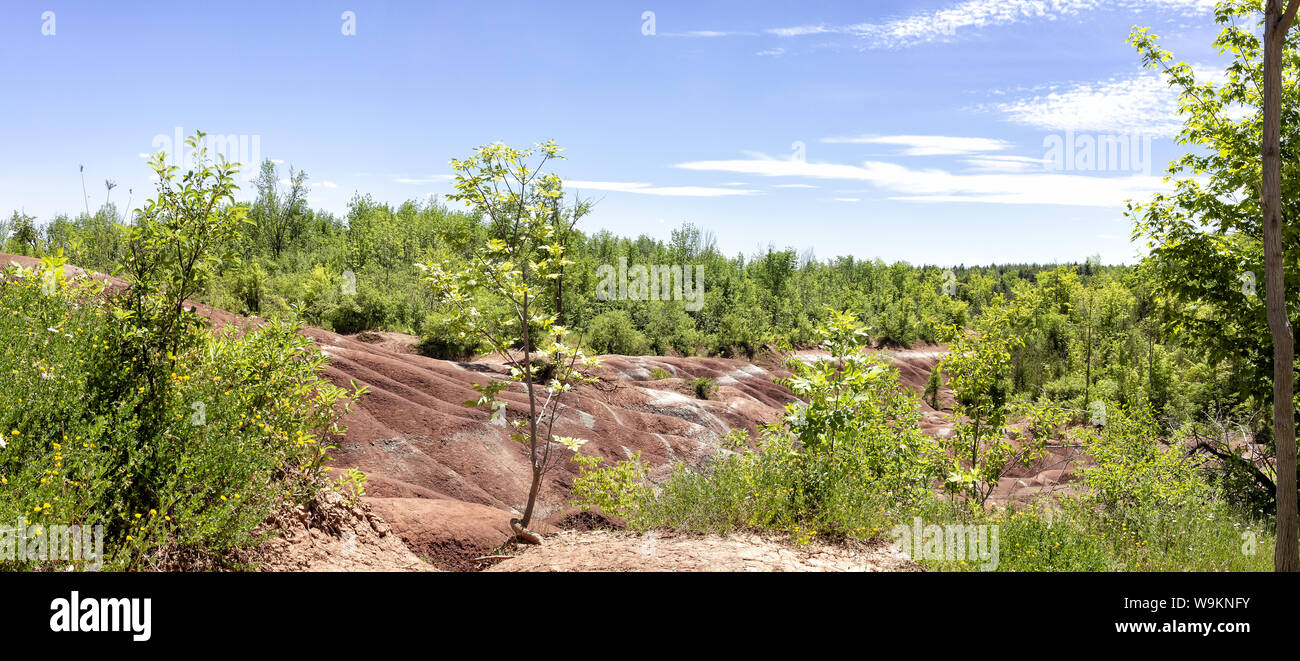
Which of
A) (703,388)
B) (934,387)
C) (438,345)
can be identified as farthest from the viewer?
(934,387)

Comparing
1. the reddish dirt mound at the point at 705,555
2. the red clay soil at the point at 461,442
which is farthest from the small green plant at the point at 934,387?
the reddish dirt mound at the point at 705,555

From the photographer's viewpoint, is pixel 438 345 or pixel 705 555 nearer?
pixel 705 555

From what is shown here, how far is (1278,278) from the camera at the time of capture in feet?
17.6

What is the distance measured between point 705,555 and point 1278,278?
4976mm

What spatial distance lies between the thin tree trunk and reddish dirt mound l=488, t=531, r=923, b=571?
2865 mm

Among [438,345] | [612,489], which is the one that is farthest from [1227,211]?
[438,345]

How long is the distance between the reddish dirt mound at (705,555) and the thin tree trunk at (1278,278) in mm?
2865

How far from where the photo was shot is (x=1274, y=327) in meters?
5.52

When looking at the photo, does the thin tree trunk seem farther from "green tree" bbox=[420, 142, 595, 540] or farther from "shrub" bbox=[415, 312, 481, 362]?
"shrub" bbox=[415, 312, 481, 362]

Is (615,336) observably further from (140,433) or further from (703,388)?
(140,433)

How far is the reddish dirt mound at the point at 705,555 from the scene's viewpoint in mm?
5352

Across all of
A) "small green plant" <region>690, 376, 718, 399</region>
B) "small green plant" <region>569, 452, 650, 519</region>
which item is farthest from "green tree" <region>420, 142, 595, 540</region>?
"small green plant" <region>690, 376, 718, 399</region>

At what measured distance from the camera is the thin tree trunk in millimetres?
5309
